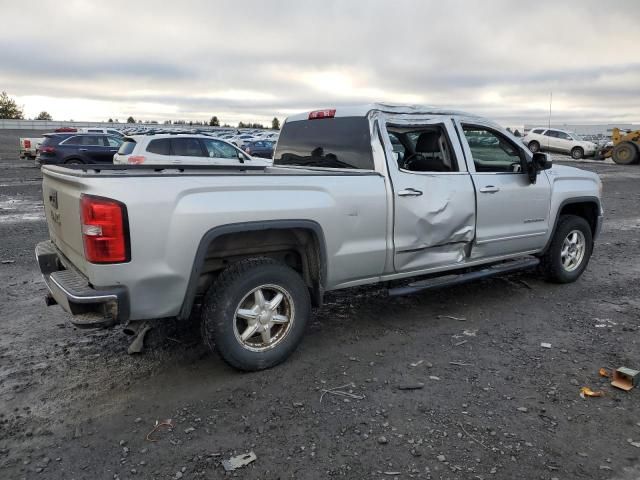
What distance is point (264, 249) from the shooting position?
3.98 metres

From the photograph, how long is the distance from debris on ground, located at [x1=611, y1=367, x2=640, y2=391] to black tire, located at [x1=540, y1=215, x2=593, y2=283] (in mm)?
2329

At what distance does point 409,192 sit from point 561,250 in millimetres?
2602

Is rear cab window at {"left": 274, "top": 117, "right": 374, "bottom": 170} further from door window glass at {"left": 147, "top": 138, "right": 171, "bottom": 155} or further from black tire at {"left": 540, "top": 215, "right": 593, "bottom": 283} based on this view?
door window glass at {"left": 147, "top": 138, "right": 171, "bottom": 155}

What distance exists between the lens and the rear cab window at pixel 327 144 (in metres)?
4.60

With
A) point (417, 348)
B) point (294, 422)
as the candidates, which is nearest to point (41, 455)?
point (294, 422)

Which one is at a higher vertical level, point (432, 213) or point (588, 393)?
point (432, 213)

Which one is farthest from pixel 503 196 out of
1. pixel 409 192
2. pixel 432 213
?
pixel 409 192

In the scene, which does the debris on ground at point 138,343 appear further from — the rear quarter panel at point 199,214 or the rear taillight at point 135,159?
the rear taillight at point 135,159

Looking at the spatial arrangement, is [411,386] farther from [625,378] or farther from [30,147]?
[30,147]

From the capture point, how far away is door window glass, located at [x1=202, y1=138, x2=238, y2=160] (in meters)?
14.8

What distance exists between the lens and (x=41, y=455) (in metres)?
2.91

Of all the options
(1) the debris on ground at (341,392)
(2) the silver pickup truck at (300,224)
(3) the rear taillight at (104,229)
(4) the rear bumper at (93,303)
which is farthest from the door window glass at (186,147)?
(1) the debris on ground at (341,392)

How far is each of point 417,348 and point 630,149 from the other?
3137cm

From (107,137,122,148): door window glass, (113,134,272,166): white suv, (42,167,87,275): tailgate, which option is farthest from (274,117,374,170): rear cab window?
(107,137,122,148): door window glass
